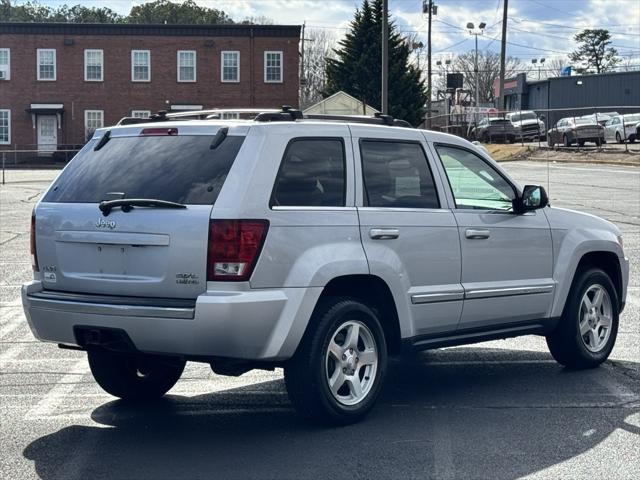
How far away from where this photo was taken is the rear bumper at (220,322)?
592 cm

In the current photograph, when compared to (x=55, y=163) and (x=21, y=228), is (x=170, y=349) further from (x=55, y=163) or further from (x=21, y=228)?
(x=55, y=163)

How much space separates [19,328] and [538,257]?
5.21 metres

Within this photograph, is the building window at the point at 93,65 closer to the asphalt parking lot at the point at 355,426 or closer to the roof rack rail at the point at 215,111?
the asphalt parking lot at the point at 355,426

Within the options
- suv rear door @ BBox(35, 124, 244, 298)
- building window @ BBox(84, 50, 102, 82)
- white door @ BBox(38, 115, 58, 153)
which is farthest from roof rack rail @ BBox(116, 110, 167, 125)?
white door @ BBox(38, 115, 58, 153)

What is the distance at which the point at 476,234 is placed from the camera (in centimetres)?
746

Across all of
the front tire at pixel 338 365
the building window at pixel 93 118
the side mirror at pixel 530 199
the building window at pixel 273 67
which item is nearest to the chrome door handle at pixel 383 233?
the front tire at pixel 338 365

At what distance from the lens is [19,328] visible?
10.4 metres

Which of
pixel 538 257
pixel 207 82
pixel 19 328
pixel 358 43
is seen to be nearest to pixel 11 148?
pixel 207 82

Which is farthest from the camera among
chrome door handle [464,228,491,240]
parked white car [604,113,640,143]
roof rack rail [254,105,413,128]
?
parked white car [604,113,640,143]

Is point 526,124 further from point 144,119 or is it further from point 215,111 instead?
point 215,111

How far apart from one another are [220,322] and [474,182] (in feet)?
9.37

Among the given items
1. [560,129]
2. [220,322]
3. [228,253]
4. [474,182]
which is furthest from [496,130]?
[220,322]

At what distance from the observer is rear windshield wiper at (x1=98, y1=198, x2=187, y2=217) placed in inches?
244

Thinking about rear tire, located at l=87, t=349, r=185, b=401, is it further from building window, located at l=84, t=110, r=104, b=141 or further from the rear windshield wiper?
building window, located at l=84, t=110, r=104, b=141
